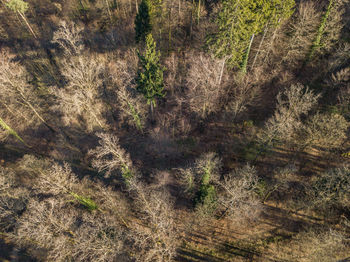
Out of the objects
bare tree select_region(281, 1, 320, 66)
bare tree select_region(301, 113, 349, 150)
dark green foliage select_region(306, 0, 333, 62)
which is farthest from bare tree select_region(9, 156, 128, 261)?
dark green foliage select_region(306, 0, 333, 62)

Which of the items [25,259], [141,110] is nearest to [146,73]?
[141,110]

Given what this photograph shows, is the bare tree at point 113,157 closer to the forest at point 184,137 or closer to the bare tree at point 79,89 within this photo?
the forest at point 184,137

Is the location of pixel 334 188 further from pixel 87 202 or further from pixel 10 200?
pixel 10 200

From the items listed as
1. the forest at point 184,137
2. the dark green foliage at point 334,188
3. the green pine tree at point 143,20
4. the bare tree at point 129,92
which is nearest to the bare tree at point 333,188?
the dark green foliage at point 334,188

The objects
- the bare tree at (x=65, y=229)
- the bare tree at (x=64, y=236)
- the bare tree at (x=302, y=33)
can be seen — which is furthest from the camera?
the bare tree at (x=302, y=33)

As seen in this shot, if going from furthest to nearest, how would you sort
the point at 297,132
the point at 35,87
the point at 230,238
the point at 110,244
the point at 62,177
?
1. the point at 35,87
2. the point at 297,132
3. the point at 230,238
4. the point at 62,177
5. the point at 110,244

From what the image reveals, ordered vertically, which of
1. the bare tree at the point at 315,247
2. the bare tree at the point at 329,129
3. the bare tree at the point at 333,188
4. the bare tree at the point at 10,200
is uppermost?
the bare tree at the point at 329,129

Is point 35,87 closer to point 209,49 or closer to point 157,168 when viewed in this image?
point 157,168
